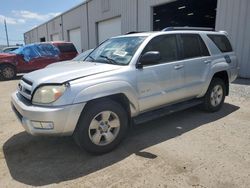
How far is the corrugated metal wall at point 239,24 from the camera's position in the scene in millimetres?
9031

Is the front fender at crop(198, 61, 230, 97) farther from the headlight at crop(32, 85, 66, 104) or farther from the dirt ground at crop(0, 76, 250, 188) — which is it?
the headlight at crop(32, 85, 66, 104)

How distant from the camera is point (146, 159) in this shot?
3373mm

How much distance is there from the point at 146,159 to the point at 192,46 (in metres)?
2.62

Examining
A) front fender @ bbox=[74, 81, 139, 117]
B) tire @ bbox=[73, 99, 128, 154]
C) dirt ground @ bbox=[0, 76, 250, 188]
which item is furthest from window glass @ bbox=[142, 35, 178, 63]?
dirt ground @ bbox=[0, 76, 250, 188]

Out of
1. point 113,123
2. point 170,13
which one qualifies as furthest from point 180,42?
point 170,13

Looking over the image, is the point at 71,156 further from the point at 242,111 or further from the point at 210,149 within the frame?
the point at 242,111

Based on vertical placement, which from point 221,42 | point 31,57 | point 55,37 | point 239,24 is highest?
point 55,37

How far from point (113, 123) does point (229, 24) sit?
8149mm

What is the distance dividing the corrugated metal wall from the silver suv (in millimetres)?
4712

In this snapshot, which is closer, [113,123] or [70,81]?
[70,81]

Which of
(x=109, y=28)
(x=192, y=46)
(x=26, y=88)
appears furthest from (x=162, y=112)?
(x=109, y=28)

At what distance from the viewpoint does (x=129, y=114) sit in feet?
12.3

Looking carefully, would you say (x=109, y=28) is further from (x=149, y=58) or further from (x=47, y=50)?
(x=149, y=58)

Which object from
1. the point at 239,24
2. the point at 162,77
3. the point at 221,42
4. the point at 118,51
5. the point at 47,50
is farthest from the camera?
the point at 47,50
